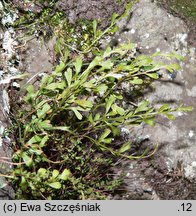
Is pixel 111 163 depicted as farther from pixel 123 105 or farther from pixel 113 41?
pixel 113 41

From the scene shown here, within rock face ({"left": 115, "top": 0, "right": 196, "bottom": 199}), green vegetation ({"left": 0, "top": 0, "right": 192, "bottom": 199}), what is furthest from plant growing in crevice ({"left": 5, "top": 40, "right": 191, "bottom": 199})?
rock face ({"left": 115, "top": 0, "right": 196, "bottom": 199})

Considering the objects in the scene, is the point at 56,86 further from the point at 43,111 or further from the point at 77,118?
the point at 77,118

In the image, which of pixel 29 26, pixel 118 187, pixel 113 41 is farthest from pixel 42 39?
pixel 118 187

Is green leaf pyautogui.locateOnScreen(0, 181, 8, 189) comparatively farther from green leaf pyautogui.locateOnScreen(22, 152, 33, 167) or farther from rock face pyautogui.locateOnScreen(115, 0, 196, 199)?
rock face pyautogui.locateOnScreen(115, 0, 196, 199)

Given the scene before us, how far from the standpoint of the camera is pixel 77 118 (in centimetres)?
310

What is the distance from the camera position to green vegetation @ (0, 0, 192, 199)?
256 cm

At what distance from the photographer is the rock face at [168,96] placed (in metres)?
3.40

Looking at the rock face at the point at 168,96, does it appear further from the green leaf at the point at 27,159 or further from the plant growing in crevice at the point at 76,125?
the green leaf at the point at 27,159

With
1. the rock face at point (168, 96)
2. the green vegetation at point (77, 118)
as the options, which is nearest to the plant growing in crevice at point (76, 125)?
the green vegetation at point (77, 118)

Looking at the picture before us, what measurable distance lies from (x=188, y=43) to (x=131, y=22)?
1.81ft

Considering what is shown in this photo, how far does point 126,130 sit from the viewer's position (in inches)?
132

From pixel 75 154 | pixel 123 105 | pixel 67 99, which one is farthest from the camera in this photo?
pixel 123 105

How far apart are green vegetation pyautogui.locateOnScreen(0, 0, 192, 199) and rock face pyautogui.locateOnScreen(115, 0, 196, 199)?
0.18 metres

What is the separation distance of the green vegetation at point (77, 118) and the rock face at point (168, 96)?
184 millimetres
